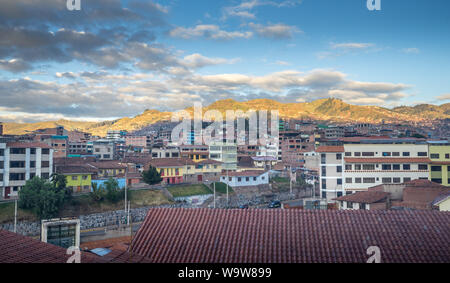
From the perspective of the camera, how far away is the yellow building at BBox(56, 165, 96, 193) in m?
41.2

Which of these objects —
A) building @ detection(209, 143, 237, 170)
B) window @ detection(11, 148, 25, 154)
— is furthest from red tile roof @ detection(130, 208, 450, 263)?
building @ detection(209, 143, 237, 170)

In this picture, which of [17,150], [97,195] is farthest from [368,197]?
→ [17,150]

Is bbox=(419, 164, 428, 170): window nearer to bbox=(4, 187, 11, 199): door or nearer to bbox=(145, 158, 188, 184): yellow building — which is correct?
bbox=(145, 158, 188, 184): yellow building

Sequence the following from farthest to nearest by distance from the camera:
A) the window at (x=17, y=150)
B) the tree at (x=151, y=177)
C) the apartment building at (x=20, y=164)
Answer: the tree at (x=151, y=177) < the window at (x=17, y=150) < the apartment building at (x=20, y=164)

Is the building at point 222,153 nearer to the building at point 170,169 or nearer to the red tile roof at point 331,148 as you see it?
the building at point 170,169

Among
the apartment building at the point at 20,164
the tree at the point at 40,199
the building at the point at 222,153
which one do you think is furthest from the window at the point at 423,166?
the apartment building at the point at 20,164

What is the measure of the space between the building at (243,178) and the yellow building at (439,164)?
2259 cm

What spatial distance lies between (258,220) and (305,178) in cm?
5048

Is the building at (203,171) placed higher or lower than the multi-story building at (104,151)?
lower

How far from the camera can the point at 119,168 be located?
50375mm

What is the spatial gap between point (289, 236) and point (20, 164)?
122 ft

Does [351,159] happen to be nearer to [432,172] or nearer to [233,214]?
[432,172]

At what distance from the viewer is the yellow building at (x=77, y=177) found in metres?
41.2

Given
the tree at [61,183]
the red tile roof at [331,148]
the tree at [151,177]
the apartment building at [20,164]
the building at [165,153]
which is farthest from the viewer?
the building at [165,153]
